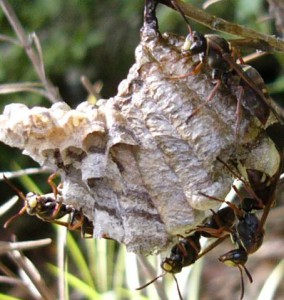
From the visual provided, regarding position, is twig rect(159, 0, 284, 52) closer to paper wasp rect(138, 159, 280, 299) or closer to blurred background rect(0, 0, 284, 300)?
paper wasp rect(138, 159, 280, 299)

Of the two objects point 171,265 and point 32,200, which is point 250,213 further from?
point 32,200

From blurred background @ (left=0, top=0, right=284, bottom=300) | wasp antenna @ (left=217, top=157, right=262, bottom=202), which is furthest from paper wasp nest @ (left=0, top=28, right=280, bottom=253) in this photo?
blurred background @ (left=0, top=0, right=284, bottom=300)

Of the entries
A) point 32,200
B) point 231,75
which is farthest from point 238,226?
point 32,200

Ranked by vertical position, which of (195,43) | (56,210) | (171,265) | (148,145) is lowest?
(171,265)

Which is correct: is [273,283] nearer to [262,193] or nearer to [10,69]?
[262,193]

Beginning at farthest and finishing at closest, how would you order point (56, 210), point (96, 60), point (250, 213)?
point (96, 60)
point (56, 210)
point (250, 213)

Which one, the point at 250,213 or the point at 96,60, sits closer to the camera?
the point at 250,213

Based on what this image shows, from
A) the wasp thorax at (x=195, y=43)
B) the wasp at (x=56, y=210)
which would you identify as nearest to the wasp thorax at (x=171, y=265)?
the wasp at (x=56, y=210)
